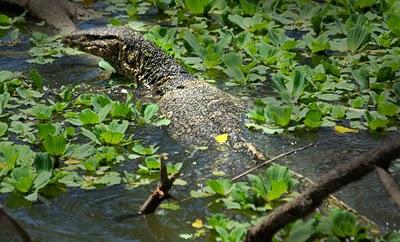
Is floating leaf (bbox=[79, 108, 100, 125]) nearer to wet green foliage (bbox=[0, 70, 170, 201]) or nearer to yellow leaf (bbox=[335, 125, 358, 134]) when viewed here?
wet green foliage (bbox=[0, 70, 170, 201])

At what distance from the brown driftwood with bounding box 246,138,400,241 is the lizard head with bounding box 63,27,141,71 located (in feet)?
10.3

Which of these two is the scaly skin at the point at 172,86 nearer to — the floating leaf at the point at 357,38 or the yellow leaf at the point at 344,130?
the yellow leaf at the point at 344,130

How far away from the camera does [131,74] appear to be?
5.64 m

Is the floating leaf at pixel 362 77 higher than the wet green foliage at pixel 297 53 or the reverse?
higher

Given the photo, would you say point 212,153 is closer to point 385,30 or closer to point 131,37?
point 131,37

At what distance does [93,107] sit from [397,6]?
288 cm

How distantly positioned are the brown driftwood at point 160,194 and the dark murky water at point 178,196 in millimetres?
43

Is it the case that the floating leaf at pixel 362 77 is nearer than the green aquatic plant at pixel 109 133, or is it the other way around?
the green aquatic plant at pixel 109 133

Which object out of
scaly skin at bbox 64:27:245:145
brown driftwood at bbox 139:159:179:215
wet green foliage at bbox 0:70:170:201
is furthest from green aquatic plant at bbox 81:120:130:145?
brown driftwood at bbox 139:159:179:215

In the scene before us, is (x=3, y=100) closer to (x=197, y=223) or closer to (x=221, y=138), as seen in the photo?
(x=221, y=138)

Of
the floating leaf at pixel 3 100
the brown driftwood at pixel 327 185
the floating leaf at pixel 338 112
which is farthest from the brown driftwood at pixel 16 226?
the floating leaf at pixel 338 112

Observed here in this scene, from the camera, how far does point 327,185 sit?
2.54 m

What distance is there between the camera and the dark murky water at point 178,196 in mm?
3348

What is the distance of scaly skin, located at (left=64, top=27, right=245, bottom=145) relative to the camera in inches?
177
